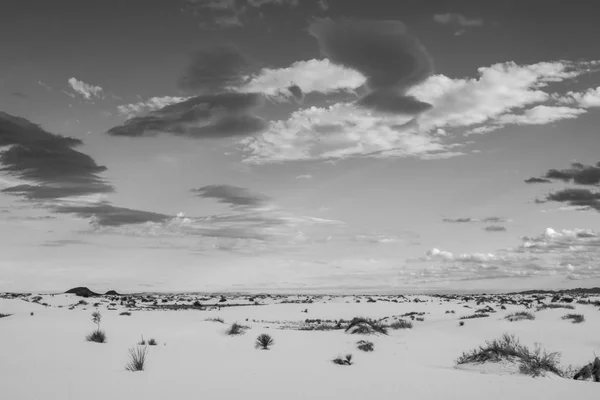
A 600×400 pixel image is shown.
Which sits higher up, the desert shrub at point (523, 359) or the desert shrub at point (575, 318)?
the desert shrub at point (523, 359)

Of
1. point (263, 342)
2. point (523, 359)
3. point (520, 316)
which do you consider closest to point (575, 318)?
point (520, 316)

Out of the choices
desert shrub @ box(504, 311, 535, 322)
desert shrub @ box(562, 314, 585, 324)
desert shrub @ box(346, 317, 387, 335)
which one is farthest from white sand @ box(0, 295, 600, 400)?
desert shrub @ box(504, 311, 535, 322)

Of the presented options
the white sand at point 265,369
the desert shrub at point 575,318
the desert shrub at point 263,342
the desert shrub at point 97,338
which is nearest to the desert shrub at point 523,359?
the white sand at point 265,369

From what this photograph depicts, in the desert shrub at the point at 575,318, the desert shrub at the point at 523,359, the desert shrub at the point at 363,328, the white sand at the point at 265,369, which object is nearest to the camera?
the white sand at the point at 265,369

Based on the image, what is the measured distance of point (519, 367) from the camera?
948 cm

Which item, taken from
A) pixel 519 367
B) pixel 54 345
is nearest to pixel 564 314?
pixel 519 367

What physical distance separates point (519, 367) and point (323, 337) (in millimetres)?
10554

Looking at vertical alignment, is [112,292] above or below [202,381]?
below

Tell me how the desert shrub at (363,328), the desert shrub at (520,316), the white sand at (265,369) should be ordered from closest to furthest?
1. the white sand at (265,369)
2. the desert shrub at (363,328)
3. the desert shrub at (520,316)

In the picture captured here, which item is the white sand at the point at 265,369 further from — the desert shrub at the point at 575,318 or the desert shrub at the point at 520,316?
the desert shrub at the point at 520,316

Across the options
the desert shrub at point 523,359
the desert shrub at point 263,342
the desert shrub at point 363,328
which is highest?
the desert shrub at point 523,359

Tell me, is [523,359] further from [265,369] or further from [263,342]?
[263,342]

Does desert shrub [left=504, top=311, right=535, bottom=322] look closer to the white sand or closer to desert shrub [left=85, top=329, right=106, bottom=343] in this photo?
the white sand

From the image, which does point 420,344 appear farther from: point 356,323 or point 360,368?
point 360,368
